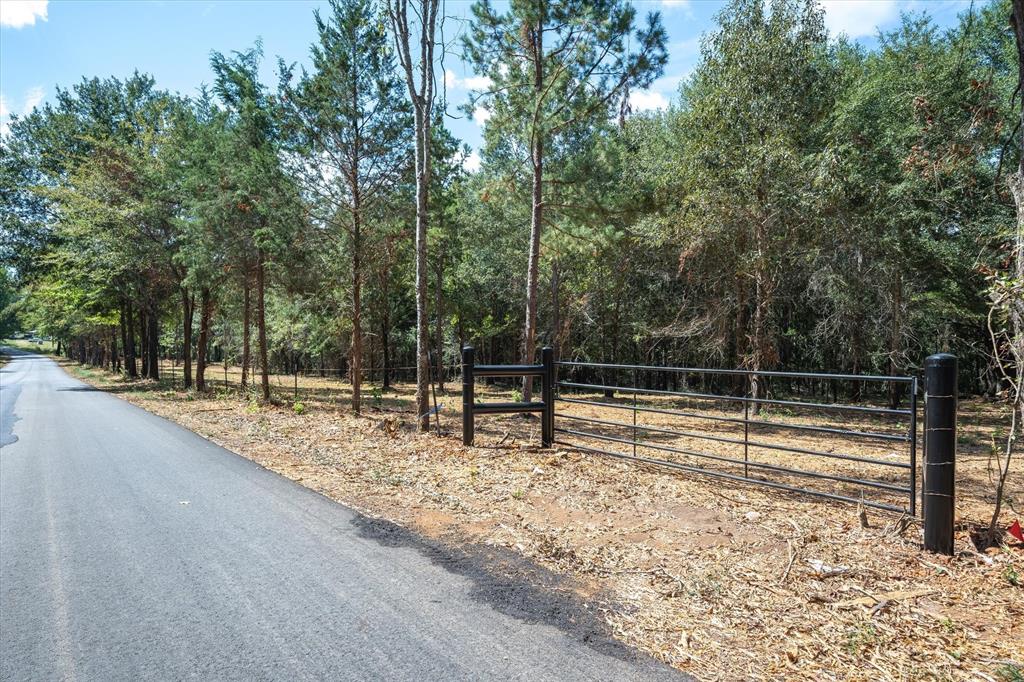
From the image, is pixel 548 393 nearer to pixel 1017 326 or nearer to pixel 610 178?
pixel 1017 326

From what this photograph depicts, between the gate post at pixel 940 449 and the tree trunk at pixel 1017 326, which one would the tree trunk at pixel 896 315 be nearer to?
the tree trunk at pixel 1017 326

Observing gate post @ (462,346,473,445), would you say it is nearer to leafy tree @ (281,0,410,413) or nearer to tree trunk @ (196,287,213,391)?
leafy tree @ (281,0,410,413)

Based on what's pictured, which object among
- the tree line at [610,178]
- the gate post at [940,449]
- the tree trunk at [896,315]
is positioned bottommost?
the gate post at [940,449]

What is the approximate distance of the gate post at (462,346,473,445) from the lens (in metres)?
7.51

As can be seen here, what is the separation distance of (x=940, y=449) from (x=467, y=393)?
5.33 meters

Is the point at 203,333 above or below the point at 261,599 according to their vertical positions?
above

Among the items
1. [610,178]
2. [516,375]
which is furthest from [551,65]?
[516,375]

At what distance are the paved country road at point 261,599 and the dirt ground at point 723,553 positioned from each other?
38 centimetres

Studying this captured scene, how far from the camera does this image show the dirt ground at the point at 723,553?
278 cm

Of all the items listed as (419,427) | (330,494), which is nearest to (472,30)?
(419,427)

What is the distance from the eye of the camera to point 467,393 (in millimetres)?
7734

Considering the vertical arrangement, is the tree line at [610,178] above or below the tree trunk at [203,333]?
above

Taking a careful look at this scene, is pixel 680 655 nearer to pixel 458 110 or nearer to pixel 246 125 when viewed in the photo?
pixel 458 110

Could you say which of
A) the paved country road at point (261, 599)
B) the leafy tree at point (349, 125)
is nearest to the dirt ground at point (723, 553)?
the paved country road at point (261, 599)
